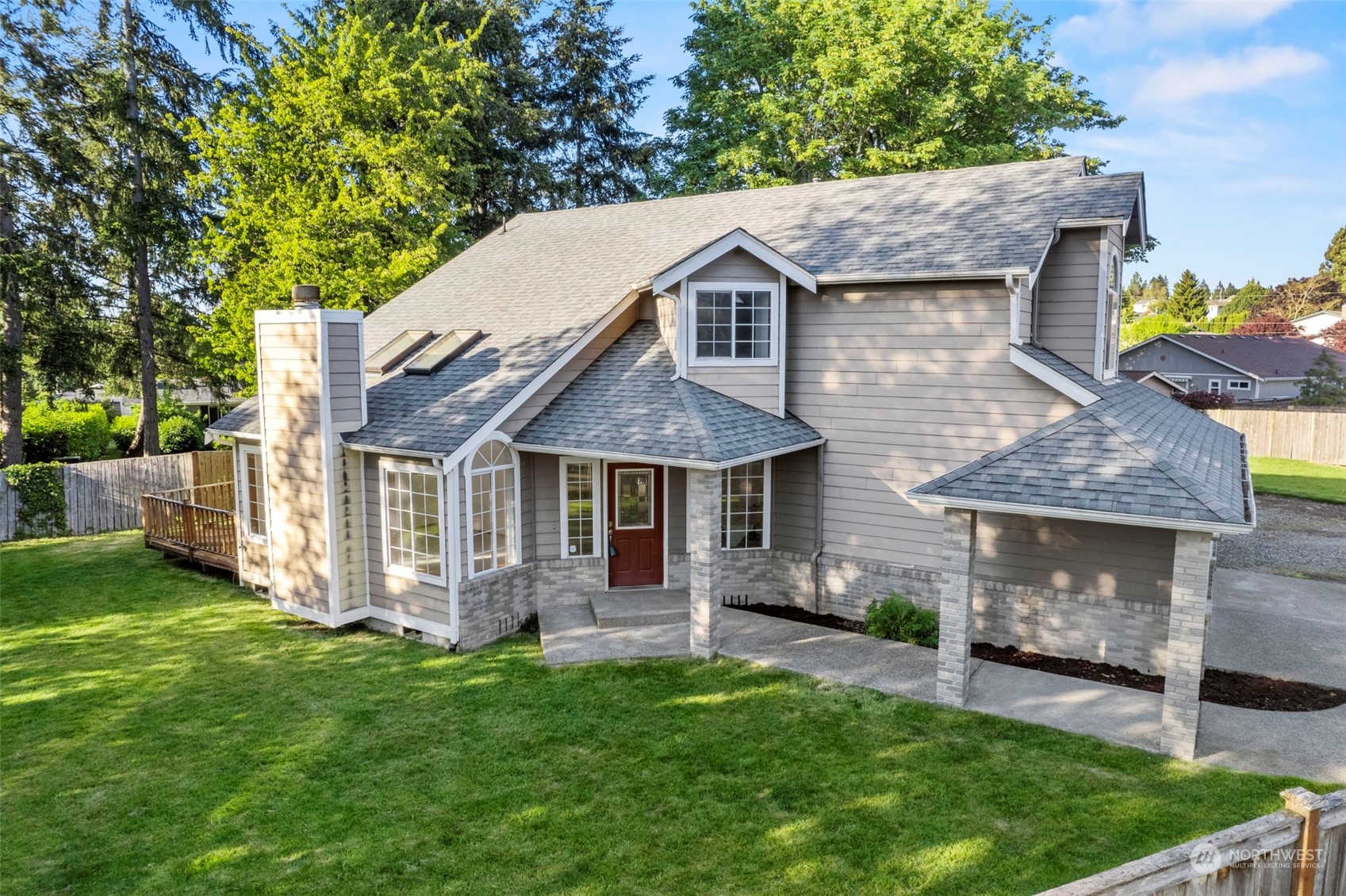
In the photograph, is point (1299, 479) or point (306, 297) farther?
point (1299, 479)

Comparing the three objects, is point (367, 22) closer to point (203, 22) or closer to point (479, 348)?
point (203, 22)

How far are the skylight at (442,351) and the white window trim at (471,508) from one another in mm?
2605

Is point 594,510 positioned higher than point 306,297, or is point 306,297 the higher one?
point 306,297

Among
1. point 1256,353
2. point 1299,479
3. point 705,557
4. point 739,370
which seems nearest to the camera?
point 705,557

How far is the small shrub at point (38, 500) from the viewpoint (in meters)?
18.2

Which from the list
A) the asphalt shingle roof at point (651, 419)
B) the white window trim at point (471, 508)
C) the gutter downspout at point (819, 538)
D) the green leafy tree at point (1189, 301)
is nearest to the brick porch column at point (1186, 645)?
the asphalt shingle roof at point (651, 419)

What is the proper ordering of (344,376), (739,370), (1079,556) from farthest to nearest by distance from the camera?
(739,370), (344,376), (1079,556)

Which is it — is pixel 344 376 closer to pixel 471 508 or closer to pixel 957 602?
pixel 471 508

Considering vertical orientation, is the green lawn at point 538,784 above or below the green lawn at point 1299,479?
below

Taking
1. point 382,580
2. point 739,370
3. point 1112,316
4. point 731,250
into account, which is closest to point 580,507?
point 382,580

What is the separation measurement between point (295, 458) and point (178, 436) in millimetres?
20162

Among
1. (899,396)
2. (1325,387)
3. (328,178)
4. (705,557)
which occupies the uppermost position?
(328,178)

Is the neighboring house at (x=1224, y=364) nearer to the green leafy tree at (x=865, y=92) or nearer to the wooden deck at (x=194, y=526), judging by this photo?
the green leafy tree at (x=865, y=92)

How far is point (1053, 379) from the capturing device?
33.5ft
